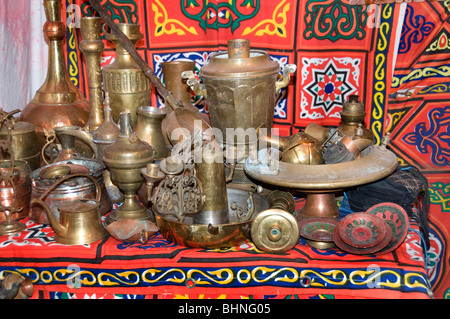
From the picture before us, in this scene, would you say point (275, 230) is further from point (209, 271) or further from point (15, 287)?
point (15, 287)

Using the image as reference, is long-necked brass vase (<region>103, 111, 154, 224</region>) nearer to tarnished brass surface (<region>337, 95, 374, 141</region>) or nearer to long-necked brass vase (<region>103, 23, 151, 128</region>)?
long-necked brass vase (<region>103, 23, 151, 128</region>)

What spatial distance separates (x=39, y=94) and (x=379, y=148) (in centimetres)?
155

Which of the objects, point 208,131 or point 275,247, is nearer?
point 275,247

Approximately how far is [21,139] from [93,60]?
1.59 feet

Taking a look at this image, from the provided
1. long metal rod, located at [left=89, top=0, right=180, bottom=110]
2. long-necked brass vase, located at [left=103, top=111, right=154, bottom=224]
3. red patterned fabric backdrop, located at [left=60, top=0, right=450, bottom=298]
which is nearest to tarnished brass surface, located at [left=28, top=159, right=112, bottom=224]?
long-necked brass vase, located at [left=103, top=111, right=154, bottom=224]

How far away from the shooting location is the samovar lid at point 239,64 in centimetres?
181

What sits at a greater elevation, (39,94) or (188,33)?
(188,33)

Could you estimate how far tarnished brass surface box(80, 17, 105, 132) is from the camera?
2.18 m

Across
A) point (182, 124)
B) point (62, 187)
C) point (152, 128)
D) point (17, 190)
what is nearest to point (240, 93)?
point (182, 124)

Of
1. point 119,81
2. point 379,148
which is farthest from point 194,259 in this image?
point 119,81

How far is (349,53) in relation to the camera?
2.31 metres

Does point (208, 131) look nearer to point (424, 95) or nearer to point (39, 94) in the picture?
point (39, 94)

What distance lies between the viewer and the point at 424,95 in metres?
2.30

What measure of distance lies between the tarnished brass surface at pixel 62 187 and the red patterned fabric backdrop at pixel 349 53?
85cm
